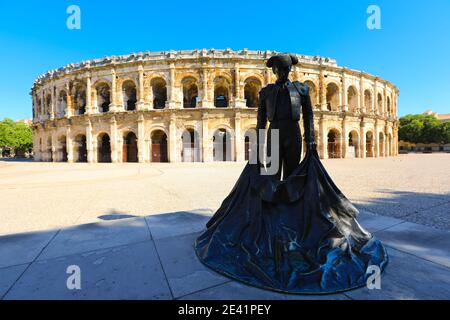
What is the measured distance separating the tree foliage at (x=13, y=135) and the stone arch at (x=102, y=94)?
33102 mm

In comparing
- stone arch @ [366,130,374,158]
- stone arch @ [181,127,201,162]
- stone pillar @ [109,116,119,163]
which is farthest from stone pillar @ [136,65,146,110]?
stone arch @ [366,130,374,158]

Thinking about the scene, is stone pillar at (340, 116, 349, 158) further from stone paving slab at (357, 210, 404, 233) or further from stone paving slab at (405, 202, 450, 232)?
stone paving slab at (357, 210, 404, 233)

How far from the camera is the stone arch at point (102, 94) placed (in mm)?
24578

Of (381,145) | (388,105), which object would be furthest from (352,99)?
(388,105)

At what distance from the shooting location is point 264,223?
2.51 m

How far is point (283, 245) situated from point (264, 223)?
1.07 ft

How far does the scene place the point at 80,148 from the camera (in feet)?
86.5

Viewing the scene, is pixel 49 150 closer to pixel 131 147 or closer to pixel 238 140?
pixel 131 147

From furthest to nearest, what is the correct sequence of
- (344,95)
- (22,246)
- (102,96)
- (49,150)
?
(49,150) < (344,95) < (102,96) < (22,246)

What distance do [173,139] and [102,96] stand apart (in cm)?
1109

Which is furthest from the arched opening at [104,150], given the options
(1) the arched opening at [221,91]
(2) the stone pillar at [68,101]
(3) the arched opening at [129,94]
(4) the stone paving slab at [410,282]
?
(4) the stone paving slab at [410,282]

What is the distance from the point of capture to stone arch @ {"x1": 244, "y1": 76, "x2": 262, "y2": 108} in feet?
78.8

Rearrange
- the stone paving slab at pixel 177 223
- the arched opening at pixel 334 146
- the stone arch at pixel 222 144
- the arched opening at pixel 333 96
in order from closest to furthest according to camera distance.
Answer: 1. the stone paving slab at pixel 177 223
2. the stone arch at pixel 222 144
3. the arched opening at pixel 333 96
4. the arched opening at pixel 334 146

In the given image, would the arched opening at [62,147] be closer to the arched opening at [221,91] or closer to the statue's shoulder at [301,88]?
the arched opening at [221,91]
